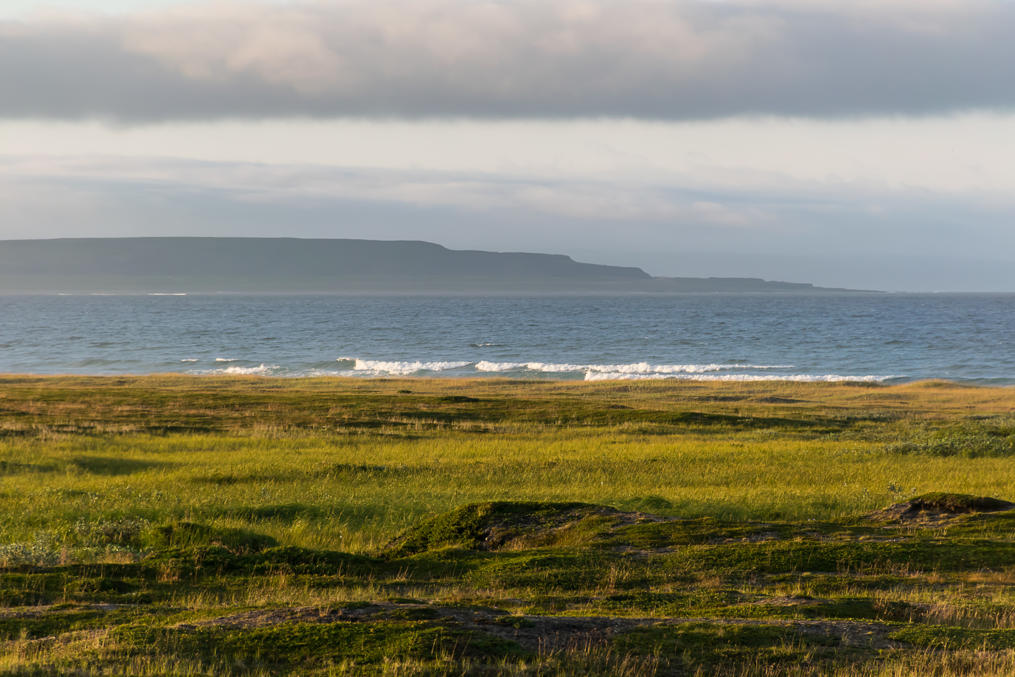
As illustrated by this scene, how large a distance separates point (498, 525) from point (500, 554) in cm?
185

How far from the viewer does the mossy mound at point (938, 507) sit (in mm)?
15594

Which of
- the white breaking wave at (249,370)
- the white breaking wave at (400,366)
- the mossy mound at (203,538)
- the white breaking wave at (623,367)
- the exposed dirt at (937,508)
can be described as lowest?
the white breaking wave at (249,370)

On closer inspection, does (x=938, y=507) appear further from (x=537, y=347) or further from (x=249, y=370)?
(x=537, y=347)

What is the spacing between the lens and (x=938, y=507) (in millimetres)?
15898

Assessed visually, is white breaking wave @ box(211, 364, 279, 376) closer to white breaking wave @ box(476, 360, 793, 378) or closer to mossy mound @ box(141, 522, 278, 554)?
white breaking wave @ box(476, 360, 793, 378)

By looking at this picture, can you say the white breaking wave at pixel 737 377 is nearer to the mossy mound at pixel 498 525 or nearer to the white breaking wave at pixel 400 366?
the white breaking wave at pixel 400 366

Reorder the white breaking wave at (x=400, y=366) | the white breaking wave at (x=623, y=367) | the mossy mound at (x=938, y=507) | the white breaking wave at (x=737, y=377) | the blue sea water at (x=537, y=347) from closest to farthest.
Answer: the mossy mound at (x=938, y=507), the white breaking wave at (x=737, y=377), the white breaking wave at (x=623, y=367), the blue sea water at (x=537, y=347), the white breaking wave at (x=400, y=366)

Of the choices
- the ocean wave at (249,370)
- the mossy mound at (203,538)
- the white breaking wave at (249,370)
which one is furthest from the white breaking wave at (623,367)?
the mossy mound at (203,538)

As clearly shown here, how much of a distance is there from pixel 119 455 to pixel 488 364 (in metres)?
70.7

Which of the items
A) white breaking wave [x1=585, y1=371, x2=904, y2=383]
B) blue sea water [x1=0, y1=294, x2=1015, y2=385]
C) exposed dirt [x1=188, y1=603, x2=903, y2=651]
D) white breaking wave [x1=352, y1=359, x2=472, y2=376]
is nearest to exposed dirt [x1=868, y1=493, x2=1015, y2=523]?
exposed dirt [x1=188, y1=603, x2=903, y2=651]

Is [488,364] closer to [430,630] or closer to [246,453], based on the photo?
[246,453]

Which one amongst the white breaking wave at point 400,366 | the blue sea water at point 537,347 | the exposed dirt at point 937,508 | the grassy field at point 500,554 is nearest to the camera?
the grassy field at point 500,554

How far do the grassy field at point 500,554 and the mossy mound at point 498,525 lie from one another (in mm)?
43

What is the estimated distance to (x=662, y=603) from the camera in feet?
31.4
